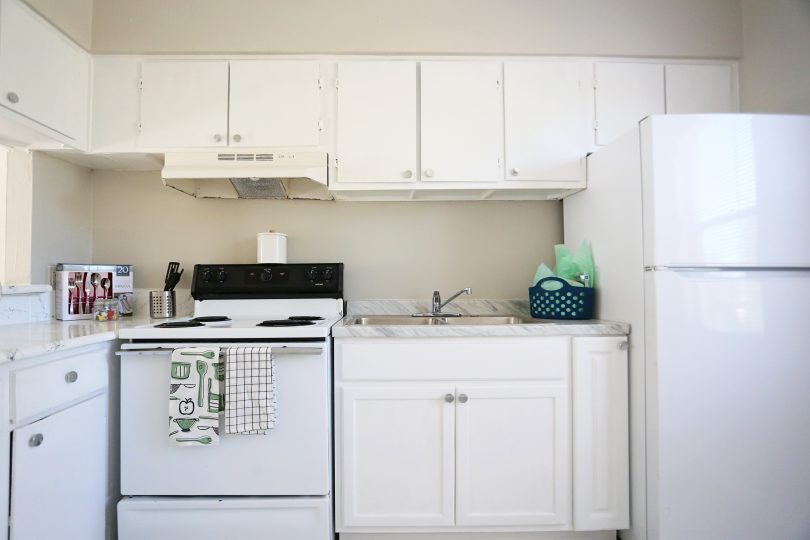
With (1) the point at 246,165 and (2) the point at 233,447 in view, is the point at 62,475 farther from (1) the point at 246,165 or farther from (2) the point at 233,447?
(1) the point at 246,165

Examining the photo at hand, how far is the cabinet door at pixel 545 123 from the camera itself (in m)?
2.04

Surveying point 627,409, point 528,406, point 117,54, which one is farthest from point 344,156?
point 627,409

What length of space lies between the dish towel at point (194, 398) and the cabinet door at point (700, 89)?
2368 millimetres

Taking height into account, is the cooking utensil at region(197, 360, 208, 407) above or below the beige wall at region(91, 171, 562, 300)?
below

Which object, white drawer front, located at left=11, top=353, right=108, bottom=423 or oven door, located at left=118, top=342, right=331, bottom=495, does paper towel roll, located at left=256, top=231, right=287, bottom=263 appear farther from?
white drawer front, located at left=11, top=353, right=108, bottom=423

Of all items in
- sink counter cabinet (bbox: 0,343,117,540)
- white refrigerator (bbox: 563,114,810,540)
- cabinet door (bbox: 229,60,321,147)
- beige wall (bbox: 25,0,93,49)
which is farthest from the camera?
cabinet door (bbox: 229,60,321,147)

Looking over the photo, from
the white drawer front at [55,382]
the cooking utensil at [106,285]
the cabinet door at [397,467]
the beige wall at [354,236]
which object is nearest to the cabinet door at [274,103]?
the beige wall at [354,236]

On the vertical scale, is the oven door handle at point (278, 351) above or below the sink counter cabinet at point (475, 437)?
above

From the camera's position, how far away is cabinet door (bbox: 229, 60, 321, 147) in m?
2.02

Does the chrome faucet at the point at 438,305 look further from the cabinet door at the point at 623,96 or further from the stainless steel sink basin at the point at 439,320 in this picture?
the cabinet door at the point at 623,96

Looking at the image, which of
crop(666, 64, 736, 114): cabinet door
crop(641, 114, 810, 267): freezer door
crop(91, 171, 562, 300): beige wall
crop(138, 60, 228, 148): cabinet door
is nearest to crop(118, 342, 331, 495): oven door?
crop(91, 171, 562, 300): beige wall

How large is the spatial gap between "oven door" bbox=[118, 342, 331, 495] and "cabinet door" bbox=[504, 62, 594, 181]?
1293 millimetres

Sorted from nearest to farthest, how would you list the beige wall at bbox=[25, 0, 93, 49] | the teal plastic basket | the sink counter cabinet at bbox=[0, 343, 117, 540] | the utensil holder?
1. the sink counter cabinet at bbox=[0, 343, 117, 540]
2. the beige wall at bbox=[25, 0, 93, 49]
3. the teal plastic basket
4. the utensil holder

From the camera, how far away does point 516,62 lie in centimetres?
206
